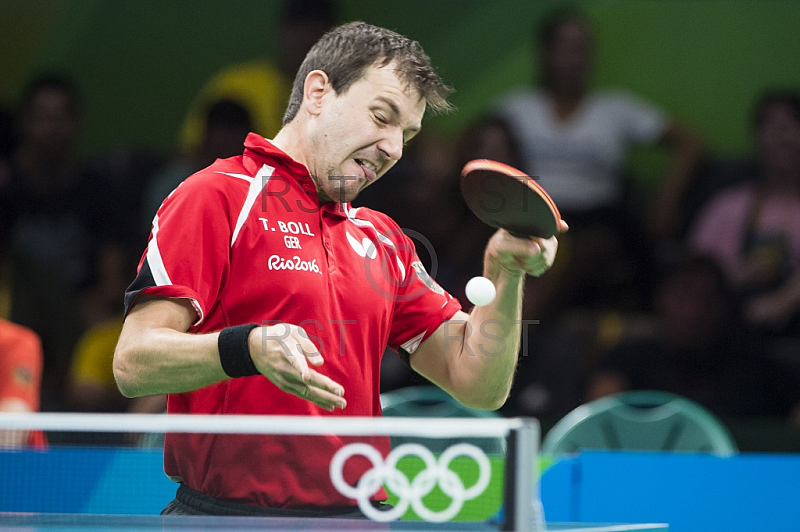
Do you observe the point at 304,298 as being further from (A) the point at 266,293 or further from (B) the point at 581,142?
(B) the point at 581,142

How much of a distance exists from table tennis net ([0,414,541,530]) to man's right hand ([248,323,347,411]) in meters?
0.06

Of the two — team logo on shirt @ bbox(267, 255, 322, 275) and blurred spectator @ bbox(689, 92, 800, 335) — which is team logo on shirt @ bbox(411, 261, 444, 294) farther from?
blurred spectator @ bbox(689, 92, 800, 335)

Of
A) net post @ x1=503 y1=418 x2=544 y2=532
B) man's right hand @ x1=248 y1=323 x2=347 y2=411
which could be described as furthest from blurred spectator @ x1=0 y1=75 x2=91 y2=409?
net post @ x1=503 y1=418 x2=544 y2=532

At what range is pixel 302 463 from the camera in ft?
8.02

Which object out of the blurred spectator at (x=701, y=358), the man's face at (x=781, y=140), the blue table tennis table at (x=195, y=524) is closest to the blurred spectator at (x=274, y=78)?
the blurred spectator at (x=701, y=358)

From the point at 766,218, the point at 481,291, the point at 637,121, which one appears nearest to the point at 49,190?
the point at 637,121

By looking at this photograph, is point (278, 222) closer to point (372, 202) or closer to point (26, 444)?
point (26, 444)

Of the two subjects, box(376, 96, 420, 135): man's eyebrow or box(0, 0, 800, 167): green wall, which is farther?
box(0, 0, 800, 167): green wall

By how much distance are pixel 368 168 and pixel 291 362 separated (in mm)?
747

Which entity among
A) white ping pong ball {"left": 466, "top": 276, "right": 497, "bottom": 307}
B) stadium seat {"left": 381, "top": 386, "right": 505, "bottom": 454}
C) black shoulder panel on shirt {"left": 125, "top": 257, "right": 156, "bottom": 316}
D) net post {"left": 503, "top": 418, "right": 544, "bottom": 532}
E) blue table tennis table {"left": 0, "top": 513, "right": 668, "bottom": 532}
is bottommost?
stadium seat {"left": 381, "top": 386, "right": 505, "bottom": 454}

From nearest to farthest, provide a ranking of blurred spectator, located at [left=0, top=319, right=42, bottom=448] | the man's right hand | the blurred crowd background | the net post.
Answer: the net post
the man's right hand
blurred spectator, located at [left=0, top=319, right=42, bottom=448]
the blurred crowd background

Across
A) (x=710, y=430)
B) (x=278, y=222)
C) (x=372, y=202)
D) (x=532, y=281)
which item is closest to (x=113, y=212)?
(x=372, y=202)

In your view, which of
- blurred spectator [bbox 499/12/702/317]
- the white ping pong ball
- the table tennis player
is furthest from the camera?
blurred spectator [bbox 499/12/702/317]

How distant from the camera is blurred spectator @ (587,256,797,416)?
617 centimetres
